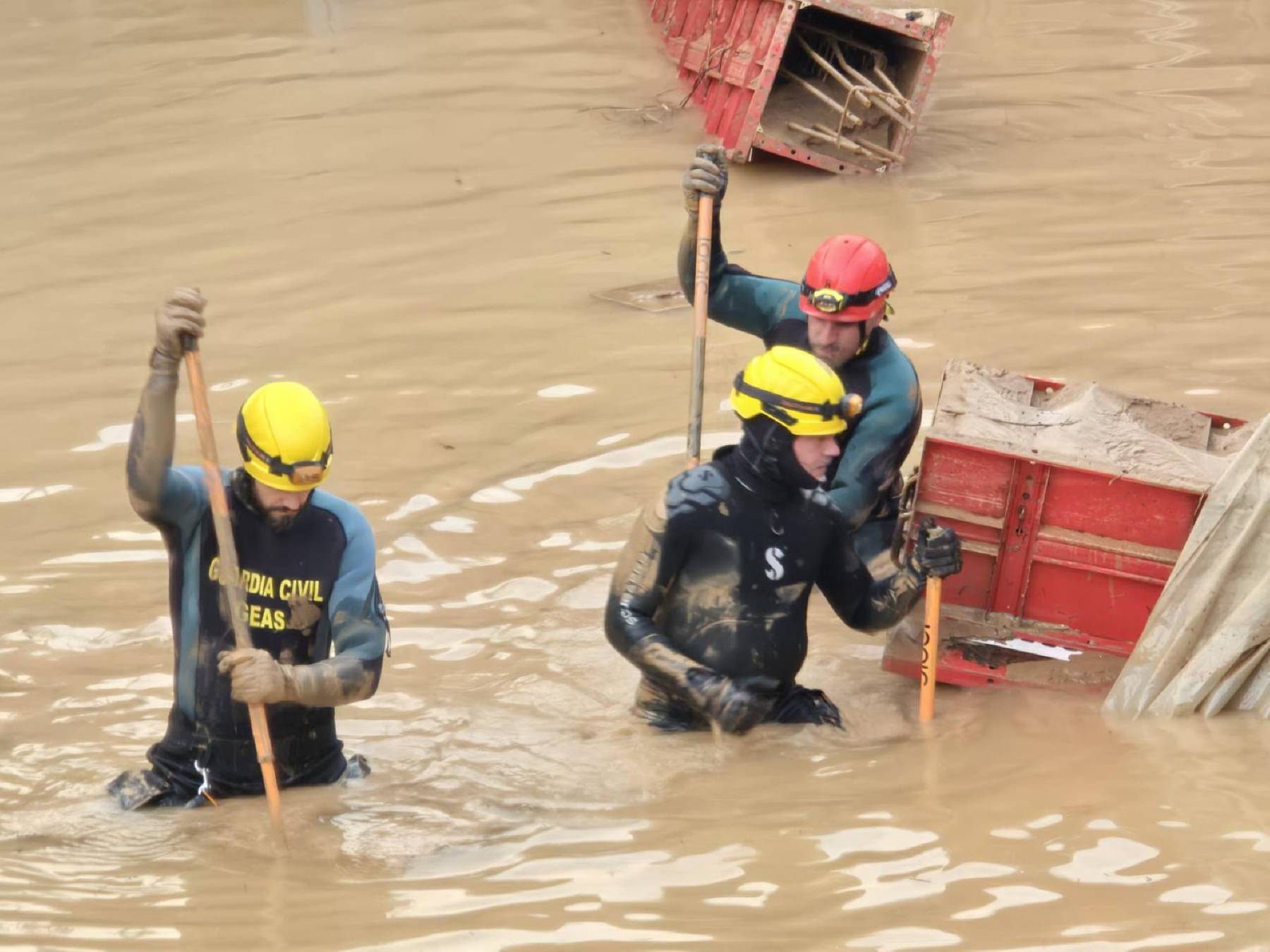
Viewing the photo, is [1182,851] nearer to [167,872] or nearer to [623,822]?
[623,822]

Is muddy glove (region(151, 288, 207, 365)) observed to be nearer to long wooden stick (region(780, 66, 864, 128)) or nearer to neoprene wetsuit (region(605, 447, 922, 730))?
neoprene wetsuit (region(605, 447, 922, 730))

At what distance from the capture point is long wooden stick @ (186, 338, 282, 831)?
4.96 meters

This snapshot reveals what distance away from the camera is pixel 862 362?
654 cm

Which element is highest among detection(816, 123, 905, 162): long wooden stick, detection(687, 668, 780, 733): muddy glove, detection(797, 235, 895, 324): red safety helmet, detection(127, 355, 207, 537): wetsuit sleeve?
detection(816, 123, 905, 162): long wooden stick

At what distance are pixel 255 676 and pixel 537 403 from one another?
4.43 meters

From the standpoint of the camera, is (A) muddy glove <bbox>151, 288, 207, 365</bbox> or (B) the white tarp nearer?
(A) muddy glove <bbox>151, 288, 207, 365</bbox>

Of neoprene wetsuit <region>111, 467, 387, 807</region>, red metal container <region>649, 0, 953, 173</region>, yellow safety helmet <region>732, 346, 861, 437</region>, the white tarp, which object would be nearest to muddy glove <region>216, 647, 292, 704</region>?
neoprene wetsuit <region>111, 467, 387, 807</region>

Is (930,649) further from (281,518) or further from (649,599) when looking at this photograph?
(281,518)

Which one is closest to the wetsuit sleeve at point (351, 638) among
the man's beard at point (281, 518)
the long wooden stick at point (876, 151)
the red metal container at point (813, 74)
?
the man's beard at point (281, 518)

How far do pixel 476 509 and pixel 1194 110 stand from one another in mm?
7793

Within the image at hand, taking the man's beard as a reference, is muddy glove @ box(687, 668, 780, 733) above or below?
below

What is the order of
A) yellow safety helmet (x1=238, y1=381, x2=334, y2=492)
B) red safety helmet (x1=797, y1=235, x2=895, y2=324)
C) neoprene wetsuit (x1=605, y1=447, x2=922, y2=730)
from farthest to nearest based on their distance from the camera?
red safety helmet (x1=797, y1=235, x2=895, y2=324) → neoprene wetsuit (x1=605, y1=447, x2=922, y2=730) → yellow safety helmet (x1=238, y1=381, x2=334, y2=492)

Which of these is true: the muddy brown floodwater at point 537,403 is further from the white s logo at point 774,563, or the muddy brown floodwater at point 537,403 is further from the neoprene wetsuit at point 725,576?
the white s logo at point 774,563

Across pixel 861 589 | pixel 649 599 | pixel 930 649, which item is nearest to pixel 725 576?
pixel 649 599
